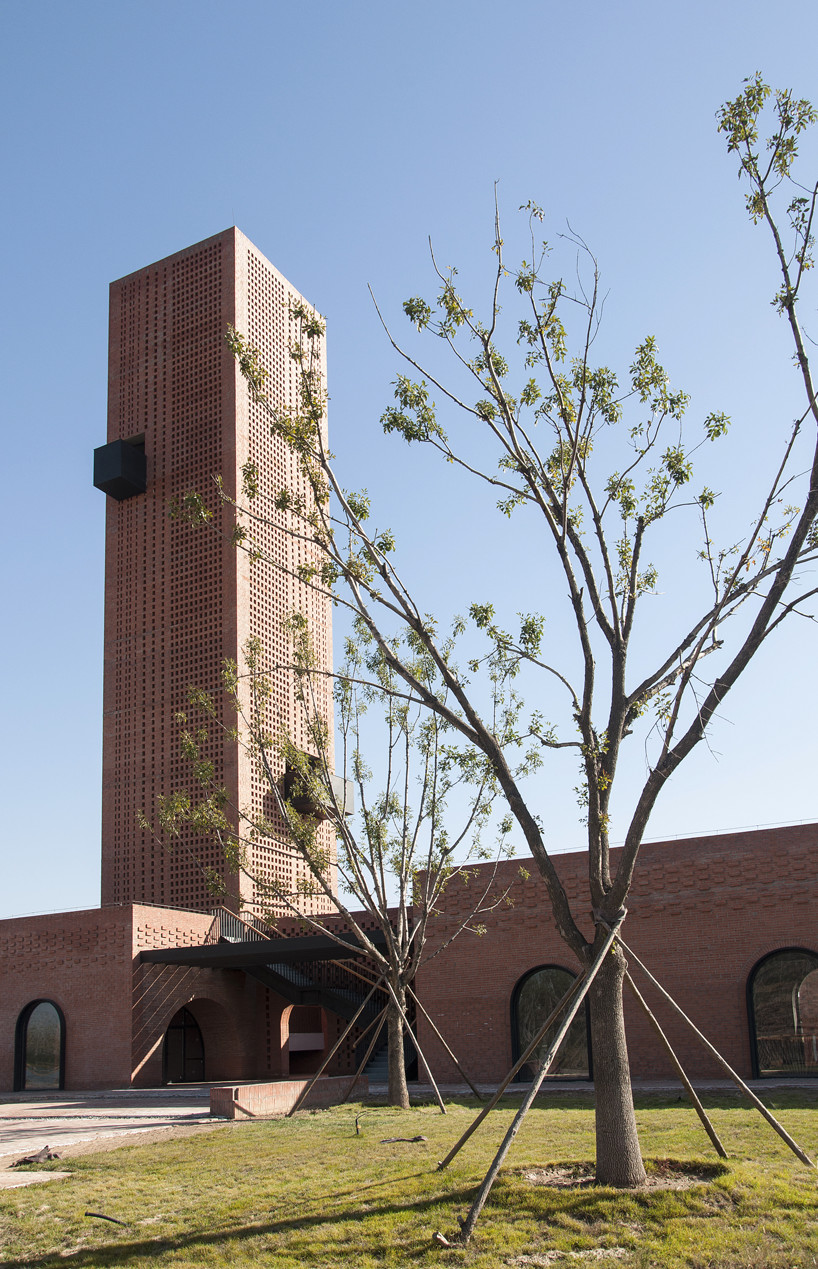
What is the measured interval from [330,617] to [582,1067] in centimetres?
1701

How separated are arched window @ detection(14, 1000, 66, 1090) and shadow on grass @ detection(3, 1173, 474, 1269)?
60.3 feet

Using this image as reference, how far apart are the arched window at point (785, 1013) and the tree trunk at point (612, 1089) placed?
10.7m

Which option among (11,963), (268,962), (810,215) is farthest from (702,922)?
(11,963)

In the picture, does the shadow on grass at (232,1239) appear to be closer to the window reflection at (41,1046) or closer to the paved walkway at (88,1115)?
the paved walkway at (88,1115)

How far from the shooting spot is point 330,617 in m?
32.2

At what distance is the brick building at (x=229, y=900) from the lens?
17.8 m

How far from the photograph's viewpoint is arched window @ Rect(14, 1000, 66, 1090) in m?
23.7

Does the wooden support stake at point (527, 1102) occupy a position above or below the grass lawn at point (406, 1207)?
above

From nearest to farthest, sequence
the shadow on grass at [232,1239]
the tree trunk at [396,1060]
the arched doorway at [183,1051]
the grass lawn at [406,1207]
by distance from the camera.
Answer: the grass lawn at [406,1207]
the shadow on grass at [232,1239]
the tree trunk at [396,1060]
the arched doorway at [183,1051]

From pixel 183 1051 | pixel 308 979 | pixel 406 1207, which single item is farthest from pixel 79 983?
pixel 406 1207

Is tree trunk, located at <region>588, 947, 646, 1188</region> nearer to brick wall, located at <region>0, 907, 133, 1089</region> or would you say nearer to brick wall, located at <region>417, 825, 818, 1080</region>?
brick wall, located at <region>417, 825, 818, 1080</region>

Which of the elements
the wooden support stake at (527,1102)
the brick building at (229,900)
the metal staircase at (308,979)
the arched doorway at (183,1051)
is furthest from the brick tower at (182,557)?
the wooden support stake at (527,1102)

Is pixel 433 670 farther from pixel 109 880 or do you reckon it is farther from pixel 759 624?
pixel 109 880

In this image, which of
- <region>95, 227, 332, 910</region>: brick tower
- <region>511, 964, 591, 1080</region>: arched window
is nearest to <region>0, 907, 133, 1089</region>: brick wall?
<region>95, 227, 332, 910</region>: brick tower
